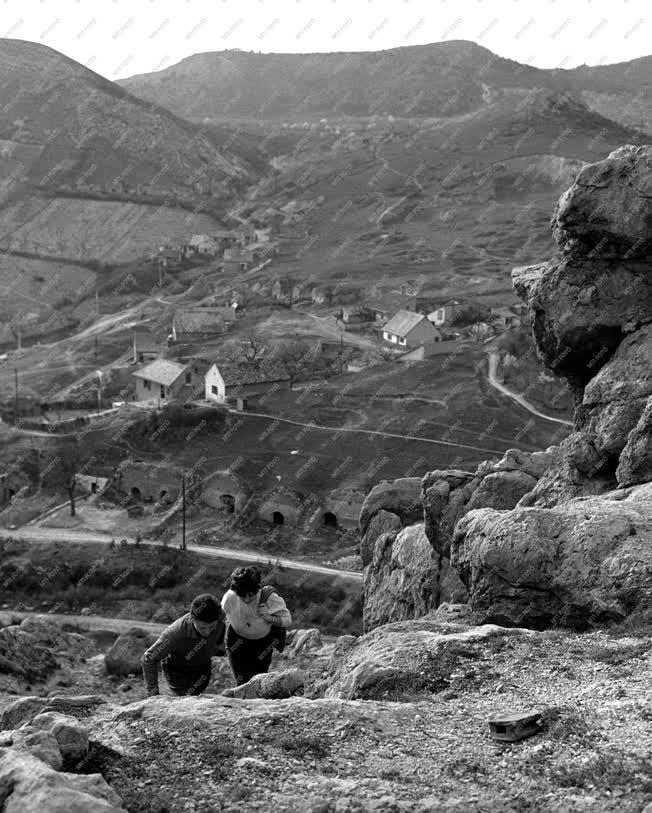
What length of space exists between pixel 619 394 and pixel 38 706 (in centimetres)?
1674

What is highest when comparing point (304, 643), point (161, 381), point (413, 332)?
point (304, 643)

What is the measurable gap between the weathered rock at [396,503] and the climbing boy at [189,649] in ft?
62.9

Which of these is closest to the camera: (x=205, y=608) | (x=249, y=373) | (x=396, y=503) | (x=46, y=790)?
(x=46, y=790)

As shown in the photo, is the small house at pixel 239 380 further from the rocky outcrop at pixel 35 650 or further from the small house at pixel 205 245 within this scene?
the small house at pixel 205 245

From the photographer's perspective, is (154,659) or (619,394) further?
(619,394)

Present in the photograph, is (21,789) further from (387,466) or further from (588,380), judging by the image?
(387,466)

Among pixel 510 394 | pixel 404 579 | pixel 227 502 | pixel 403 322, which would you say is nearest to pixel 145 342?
pixel 403 322

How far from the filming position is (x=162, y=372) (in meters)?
86.5

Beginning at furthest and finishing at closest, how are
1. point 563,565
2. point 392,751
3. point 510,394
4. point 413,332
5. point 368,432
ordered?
point 413,332
point 510,394
point 368,432
point 563,565
point 392,751

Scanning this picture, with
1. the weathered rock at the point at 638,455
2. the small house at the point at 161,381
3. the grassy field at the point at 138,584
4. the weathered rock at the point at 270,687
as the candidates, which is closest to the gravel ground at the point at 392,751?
the weathered rock at the point at 270,687

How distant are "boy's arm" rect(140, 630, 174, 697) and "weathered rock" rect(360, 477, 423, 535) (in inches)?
771

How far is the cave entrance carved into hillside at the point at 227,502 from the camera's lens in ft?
206

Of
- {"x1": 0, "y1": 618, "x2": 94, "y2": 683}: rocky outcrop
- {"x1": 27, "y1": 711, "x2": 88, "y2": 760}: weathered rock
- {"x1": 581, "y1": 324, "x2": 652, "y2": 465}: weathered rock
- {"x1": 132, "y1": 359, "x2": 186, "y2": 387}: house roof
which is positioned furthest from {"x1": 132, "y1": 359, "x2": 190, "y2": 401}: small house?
{"x1": 27, "y1": 711, "x2": 88, "y2": 760}: weathered rock

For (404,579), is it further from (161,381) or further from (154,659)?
(161,381)
